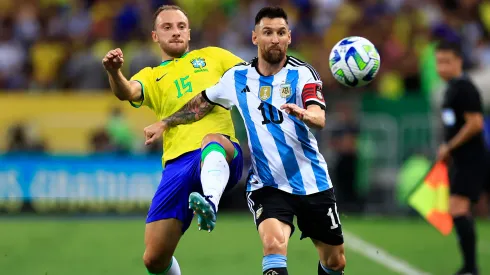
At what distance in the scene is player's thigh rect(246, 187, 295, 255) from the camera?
6684mm

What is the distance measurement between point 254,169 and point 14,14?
47.7ft

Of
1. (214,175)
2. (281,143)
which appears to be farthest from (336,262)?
(214,175)

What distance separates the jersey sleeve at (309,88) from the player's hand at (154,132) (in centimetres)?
118

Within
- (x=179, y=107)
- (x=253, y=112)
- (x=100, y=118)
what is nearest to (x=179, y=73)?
(x=179, y=107)

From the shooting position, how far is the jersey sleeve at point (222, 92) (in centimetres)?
728

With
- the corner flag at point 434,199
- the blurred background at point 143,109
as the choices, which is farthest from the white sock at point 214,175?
the blurred background at point 143,109

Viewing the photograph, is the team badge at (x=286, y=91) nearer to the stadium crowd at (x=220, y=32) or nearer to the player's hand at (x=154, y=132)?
the player's hand at (x=154, y=132)

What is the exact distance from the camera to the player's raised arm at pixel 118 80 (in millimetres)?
7266

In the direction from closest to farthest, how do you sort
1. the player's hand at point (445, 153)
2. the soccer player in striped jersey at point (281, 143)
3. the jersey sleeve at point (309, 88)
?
the jersey sleeve at point (309, 88), the soccer player in striped jersey at point (281, 143), the player's hand at point (445, 153)

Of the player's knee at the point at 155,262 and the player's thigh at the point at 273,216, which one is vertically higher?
the player's thigh at the point at 273,216

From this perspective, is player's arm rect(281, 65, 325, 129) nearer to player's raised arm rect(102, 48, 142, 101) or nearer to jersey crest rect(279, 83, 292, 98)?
jersey crest rect(279, 83, 292, 98)

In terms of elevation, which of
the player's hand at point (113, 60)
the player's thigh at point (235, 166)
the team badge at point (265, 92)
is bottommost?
A: the player's thigh at point (235, 166)

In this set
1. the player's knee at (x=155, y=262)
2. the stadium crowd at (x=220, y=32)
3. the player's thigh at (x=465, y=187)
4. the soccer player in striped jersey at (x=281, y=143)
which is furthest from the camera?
the stadium crowd at (x=220, y=32)

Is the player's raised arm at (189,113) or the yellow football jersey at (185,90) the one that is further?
the yellow football jersey at (185,90)
